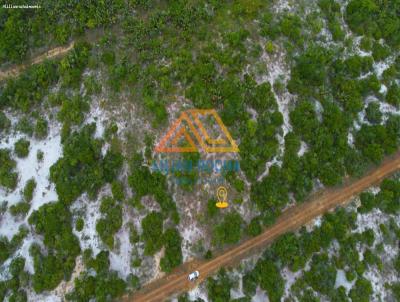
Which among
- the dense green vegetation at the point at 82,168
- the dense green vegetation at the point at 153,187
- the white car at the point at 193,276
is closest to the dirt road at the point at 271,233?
the white car at the point at 193,276

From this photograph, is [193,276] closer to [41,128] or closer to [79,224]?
[79,224]

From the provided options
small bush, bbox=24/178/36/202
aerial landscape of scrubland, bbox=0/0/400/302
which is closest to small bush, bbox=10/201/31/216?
aerial landscape of scrubland, bbox=0/0/400/302

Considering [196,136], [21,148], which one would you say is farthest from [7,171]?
[196,136]

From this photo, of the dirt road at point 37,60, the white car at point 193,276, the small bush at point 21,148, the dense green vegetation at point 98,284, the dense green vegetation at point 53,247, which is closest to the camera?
the dense green vegetation at point 98,284

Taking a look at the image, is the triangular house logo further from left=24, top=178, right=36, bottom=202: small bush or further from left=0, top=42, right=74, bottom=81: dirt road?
left=0, top=42, right=74, bottom=81: dirt road

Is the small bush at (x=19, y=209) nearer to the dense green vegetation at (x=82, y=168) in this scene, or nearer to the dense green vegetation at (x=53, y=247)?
the dense green vegetation at (x=53, y=247)

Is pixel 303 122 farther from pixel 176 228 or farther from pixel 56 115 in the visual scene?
pixel 56 115
